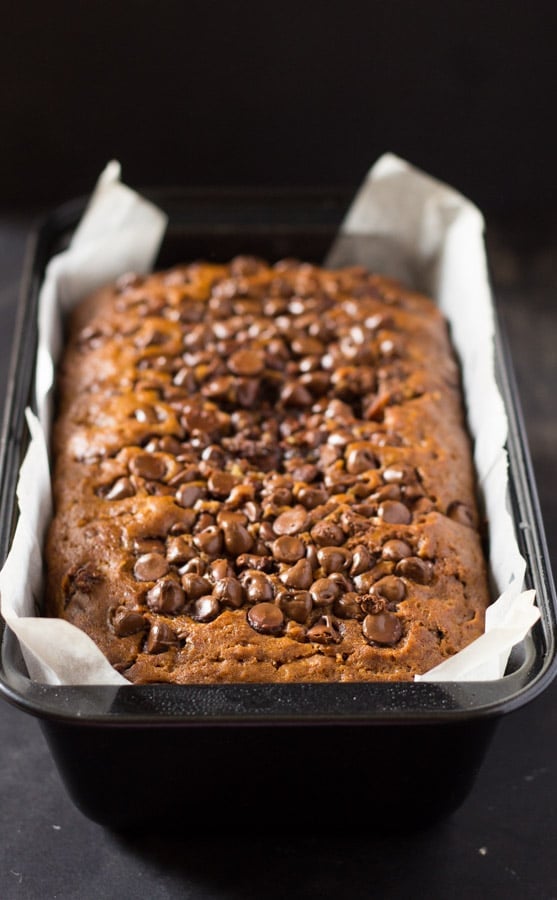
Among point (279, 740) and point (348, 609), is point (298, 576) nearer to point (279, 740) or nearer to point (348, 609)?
point (348, 609)

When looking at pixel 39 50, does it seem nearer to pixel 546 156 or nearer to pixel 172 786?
pixel 546 156

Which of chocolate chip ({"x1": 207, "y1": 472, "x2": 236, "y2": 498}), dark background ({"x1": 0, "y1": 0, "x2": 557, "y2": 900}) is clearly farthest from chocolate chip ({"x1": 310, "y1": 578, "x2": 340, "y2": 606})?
dark background ({"x1": 0, "y1": 0, "x2": 557, "y2": 900})

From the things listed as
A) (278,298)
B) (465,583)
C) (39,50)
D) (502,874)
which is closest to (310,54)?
(39,50)

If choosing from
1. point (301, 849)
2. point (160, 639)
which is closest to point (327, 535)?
point (160, 639)

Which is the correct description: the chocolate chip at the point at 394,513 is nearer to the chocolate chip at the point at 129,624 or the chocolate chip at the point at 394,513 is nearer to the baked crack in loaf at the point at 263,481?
the baked crack in loaf at the point at 263,481

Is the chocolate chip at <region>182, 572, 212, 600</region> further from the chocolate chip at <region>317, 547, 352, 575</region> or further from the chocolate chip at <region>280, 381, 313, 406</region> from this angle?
the chocolate chip at <region>280, 381, 313, 406</region>
